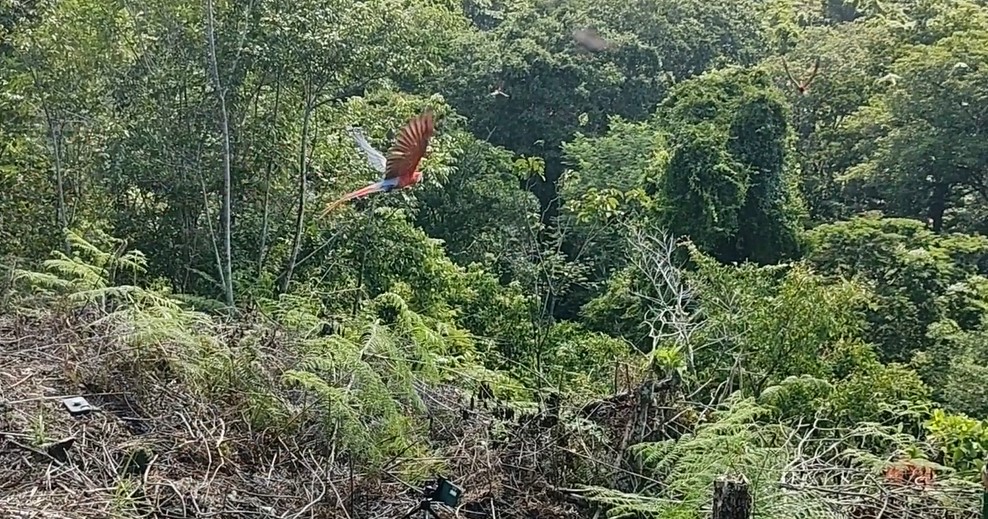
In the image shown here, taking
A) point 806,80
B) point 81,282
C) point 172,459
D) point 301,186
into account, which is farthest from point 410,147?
point 806,80

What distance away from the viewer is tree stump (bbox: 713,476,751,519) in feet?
5.88

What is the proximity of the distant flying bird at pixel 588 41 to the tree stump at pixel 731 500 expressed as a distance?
10.7 m

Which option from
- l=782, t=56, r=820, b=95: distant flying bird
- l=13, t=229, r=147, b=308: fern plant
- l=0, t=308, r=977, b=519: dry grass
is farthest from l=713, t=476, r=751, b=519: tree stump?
l=782, t=56, r=820, b=95: distant flying bird

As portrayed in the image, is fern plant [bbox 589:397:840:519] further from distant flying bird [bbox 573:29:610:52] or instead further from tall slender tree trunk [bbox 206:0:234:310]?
distant flying bird [bbox 573:29:610:52]

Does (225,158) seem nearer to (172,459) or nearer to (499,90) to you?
(172,459)

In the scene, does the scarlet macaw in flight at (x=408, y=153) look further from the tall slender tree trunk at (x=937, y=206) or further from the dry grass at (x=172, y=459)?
the tall slender tree trunk at (x=937, y=206)

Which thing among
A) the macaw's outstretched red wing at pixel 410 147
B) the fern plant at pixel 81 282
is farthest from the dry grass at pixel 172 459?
the macaw's outstretched red wing at pixel 410 147

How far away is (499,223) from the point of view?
9.29 meters

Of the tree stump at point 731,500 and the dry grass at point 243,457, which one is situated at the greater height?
the tree stump at point 731,500

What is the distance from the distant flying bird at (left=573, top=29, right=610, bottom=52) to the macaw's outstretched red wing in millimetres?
7914

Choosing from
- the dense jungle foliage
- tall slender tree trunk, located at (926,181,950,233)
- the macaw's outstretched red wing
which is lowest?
tall slender tree trunk, located at (926,181,950,233)

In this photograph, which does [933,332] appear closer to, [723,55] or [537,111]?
[537,111]

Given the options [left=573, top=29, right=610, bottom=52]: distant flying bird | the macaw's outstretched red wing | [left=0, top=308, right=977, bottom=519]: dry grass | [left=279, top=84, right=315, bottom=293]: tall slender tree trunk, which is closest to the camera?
[left=0, top=308, right=977, bottom=519]: dry grass

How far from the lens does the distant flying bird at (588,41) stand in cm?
1200
